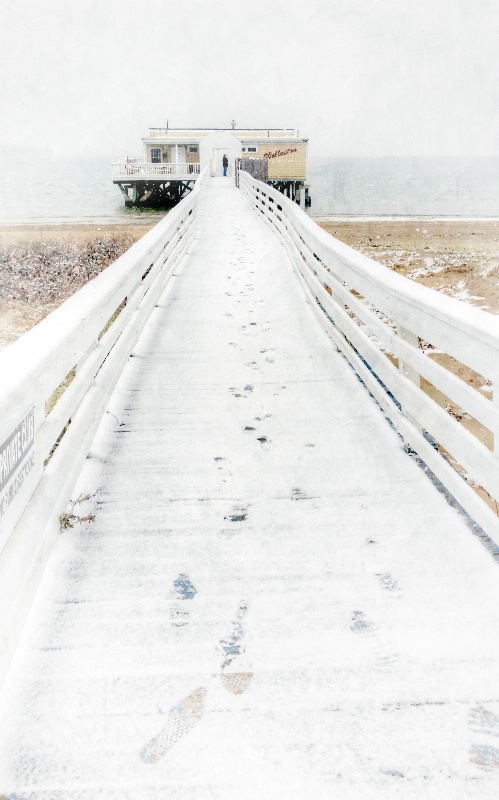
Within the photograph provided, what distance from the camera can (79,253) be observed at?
2375cm

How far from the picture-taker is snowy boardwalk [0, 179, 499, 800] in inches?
77.7

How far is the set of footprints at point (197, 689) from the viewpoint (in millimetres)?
2055

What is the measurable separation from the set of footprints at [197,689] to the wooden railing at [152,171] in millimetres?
43687

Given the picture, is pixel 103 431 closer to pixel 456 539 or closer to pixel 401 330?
pixel 401 330

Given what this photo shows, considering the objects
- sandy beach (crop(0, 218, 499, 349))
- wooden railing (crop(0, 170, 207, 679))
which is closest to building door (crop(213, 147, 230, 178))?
sandy beach (crop(0, 218, 499, 349))

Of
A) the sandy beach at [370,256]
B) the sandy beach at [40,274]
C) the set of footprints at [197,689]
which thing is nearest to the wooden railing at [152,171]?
the sandy beach at [370,256]

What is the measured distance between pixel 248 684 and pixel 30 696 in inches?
28.3

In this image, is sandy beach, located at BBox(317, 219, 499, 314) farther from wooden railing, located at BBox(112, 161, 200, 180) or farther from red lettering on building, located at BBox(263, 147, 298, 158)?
wooden railing, located at BBox(112, 161, 200, 180)

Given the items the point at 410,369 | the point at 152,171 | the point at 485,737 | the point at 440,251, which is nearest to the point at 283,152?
the point at 152,171

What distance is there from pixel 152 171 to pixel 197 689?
46.3 m

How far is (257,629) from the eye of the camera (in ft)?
8.39

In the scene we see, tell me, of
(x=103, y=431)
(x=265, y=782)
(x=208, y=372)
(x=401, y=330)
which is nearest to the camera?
(x=265, y=782)

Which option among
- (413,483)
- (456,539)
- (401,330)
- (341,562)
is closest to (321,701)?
(341,562)

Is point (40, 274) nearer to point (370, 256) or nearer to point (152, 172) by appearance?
point (370, 256)
